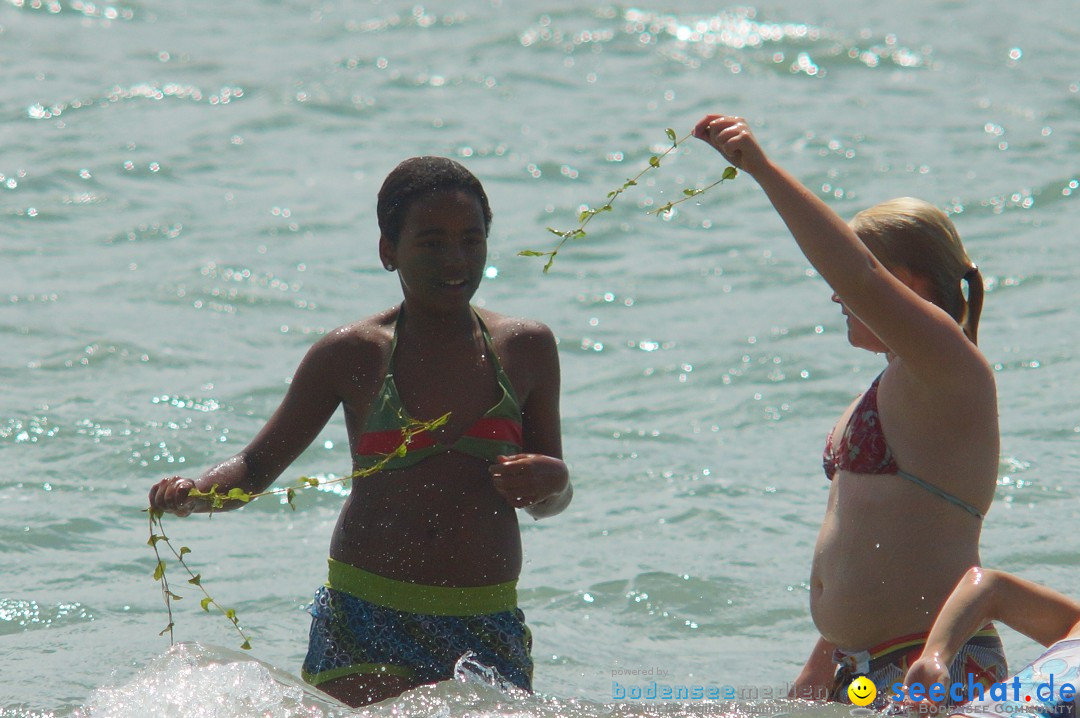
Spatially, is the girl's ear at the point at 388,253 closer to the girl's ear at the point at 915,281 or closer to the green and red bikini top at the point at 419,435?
the green and red bikini top at the point at 419,435

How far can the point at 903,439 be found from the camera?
11.0ft

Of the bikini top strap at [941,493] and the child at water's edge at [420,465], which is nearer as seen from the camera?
the bikini top strap at [941,493]

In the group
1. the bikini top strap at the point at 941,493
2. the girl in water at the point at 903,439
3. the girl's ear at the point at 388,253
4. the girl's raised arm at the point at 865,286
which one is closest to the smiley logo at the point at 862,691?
the girl in water at the point at 903,439

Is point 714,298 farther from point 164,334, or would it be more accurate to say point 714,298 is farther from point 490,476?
point 490,476

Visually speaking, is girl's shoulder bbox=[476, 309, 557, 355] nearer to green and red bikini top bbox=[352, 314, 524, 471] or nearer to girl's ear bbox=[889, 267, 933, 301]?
green and red bikini top bbox=[352, 314, 524, 471]

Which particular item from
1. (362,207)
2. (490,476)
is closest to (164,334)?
(362,207)

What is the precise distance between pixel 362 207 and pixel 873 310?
321 inches

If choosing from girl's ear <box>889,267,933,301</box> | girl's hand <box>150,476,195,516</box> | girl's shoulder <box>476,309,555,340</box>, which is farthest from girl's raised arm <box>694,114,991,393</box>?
girl's hand <box>150,476,195,516</box>

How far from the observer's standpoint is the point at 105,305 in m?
8.81

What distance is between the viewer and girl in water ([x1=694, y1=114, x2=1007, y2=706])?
10.4ft

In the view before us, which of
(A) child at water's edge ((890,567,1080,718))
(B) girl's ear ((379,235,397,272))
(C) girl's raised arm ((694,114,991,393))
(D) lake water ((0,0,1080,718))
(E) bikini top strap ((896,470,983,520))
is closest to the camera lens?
(A) child at water's edge ((890,567,1080,718))

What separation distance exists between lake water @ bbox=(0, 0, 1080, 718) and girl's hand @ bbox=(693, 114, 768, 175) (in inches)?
56.1

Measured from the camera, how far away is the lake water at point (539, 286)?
17.4ft

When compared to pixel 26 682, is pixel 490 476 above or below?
above
